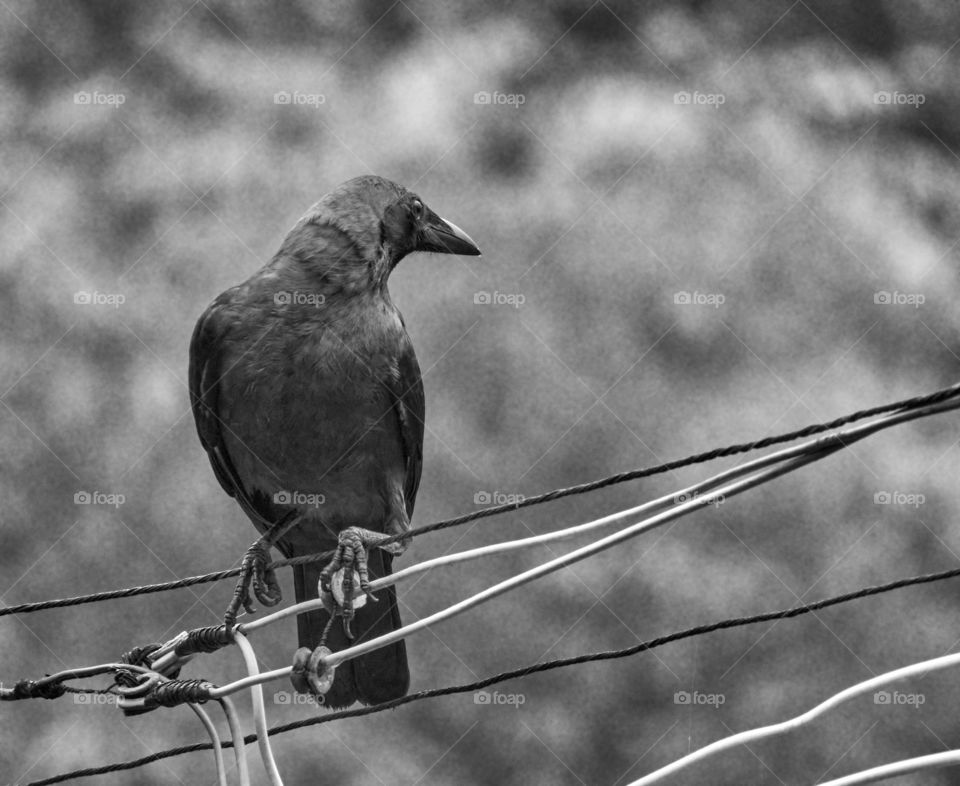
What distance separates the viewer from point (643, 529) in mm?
2230

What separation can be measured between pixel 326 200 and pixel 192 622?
4926mm

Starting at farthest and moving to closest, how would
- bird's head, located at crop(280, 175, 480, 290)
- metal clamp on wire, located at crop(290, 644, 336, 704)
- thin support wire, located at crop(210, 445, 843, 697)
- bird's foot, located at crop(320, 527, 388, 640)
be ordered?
bird's head, located at crop(280, 175, 480, 290)
bird's foot, located at crop(320, 527, 388, 640)
metal clamp on wire, located at crop(290, 644, 336, 704)
thin support wire, located at crop(210, 445, 843, 697)

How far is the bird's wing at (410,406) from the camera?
14.7ft

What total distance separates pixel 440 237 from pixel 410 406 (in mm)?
930

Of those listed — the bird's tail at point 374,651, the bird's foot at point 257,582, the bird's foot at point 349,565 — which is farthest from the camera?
the bird's tail at point 374,651

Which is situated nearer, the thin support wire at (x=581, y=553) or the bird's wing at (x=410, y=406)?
the thin support wire at (x=581, y=553)

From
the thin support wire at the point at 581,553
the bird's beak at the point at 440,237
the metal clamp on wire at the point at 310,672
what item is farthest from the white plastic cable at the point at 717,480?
the bird's beak at the point at 440,237

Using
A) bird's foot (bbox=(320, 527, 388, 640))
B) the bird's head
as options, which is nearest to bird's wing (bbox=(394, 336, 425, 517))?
the bird's head

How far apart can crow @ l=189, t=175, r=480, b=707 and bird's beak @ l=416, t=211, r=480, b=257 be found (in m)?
0.41

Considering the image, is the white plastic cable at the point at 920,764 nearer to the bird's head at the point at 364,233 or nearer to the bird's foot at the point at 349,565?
the bird's foot at the point at 349,565

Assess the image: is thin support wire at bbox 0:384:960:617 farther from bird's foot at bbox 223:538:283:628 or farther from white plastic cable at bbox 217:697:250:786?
bird's foot at bbox 223:538:283:628

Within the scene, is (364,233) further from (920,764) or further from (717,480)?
(920,764)

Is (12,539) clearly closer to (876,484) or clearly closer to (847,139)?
(876,484)

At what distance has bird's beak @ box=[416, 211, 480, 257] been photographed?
513 cm
